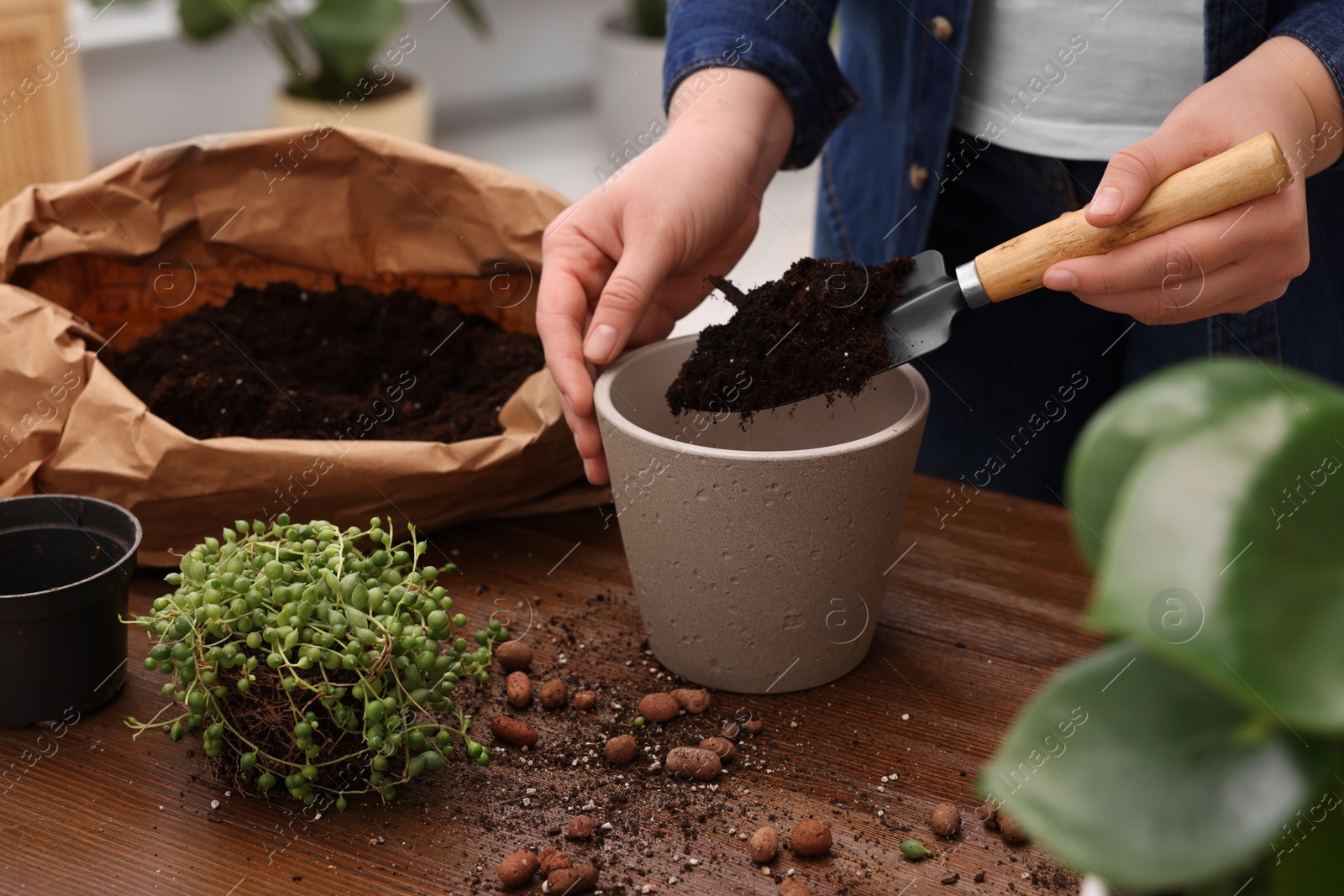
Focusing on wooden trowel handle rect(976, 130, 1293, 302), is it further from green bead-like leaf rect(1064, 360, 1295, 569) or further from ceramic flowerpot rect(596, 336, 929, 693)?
green bead-like leaf rect(1064, 360, 1295, 569)

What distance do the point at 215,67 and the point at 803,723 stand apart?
368 centimetres

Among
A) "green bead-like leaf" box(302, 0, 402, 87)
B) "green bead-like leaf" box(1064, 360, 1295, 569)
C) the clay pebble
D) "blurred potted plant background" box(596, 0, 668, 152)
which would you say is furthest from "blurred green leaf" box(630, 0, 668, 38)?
"green bead-like leaf" box(1064, 360, 1295, 569)

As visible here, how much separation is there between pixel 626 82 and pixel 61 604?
3.12m

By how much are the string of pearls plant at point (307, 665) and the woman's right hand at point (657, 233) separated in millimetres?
256

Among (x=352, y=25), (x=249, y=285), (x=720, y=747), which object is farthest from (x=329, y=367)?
(x=352, y=25)


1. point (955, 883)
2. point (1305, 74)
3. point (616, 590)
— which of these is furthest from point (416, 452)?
Result: point (1305, 74)

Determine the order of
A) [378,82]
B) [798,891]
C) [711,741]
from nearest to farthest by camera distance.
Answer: [798,891]
[711,741]
[378,82]

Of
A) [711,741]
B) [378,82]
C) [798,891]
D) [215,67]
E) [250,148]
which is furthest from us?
[215,67]

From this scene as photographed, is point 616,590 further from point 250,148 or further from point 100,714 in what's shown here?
point 250,148

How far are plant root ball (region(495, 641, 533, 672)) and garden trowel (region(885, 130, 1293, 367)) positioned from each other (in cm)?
36

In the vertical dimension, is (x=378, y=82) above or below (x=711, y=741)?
below

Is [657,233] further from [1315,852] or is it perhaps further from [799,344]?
[1315,852]

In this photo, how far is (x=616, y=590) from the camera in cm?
99

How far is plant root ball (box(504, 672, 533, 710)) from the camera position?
83cm
